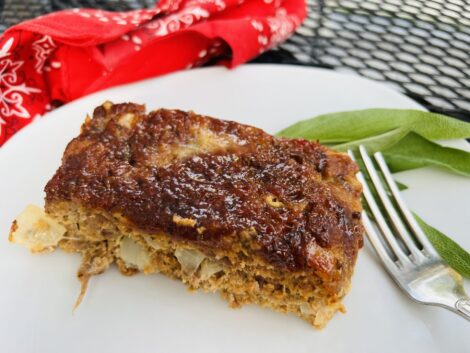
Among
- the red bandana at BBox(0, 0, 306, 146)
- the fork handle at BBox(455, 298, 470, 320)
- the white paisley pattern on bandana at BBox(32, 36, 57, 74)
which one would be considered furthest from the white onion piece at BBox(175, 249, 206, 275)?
the white paisley pattern on bandana at BBox(32, 36, 57, 74)

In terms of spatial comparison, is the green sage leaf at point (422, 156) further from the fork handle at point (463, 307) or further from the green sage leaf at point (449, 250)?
the fork handle at point (463, 307)

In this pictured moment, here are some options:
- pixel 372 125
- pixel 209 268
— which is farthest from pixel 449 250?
pixel 209 268

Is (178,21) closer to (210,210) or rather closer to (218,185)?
(218,185)

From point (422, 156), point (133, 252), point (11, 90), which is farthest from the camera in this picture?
point (11, 90)

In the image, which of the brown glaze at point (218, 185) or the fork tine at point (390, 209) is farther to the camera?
the fork tine at point (390, 209)

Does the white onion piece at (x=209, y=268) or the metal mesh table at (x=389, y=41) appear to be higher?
the metal mesh table at (x=389, y=41)

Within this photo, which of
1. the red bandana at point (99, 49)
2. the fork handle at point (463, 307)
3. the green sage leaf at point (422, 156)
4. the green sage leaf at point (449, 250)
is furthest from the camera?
the red bandana at point (99, 49)

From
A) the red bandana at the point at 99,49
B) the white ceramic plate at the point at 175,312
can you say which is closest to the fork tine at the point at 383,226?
the white ceramic plate at the point at 175,312
